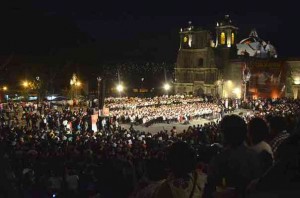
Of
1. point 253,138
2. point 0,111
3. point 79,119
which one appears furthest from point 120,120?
point 253,138

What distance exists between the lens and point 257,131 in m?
4.80

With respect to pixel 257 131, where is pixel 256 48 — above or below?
above

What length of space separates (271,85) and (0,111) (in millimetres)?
43072

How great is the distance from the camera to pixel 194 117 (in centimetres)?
3834

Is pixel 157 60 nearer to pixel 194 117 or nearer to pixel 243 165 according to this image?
pixel 194 117

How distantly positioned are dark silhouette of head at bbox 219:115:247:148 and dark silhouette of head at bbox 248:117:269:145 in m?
0.78

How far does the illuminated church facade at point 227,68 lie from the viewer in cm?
6159

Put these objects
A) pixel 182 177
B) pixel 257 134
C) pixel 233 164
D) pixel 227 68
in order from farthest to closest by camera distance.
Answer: pixel 227 68, pixel 257 134, pixel 233 164, pixel 182 177

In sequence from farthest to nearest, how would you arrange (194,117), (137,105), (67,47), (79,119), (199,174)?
1. (67,47)
2. (137,105)
3. (194,117)
4. (79,119)
5. (199,174)

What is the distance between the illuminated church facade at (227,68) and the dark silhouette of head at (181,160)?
6019 cm

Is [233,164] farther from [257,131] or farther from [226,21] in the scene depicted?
[226,21]

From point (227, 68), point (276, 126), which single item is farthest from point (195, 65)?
point (276, 126)

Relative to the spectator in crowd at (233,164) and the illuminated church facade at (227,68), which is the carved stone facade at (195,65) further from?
the spectator in crowd at (233,164)

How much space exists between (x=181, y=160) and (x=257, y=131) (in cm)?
159
